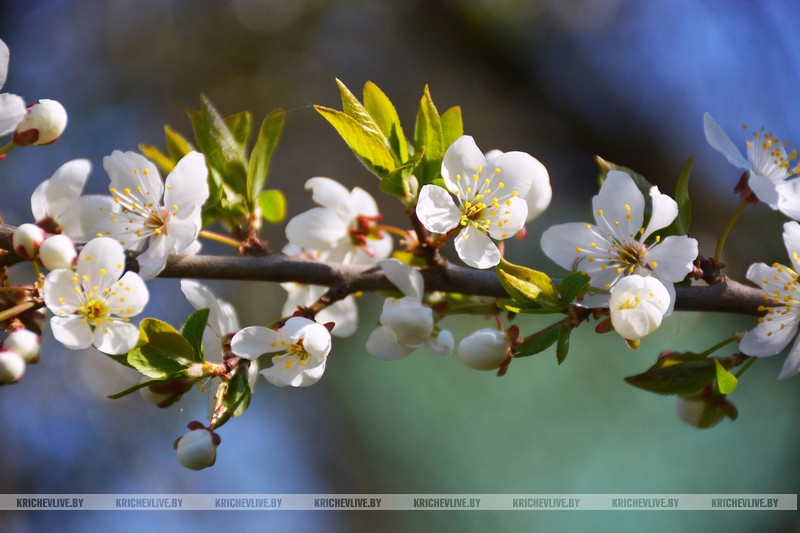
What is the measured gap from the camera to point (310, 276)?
1.85 feet

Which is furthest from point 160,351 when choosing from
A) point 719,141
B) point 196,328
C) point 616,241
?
point 719,141

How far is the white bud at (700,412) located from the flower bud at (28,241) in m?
0.55

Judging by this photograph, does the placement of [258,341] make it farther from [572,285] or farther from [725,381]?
[725,381]

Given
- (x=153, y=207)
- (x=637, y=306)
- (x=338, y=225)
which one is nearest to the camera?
→ (x=637, y=306)

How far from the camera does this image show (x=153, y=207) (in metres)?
0.57

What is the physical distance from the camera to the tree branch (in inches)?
20.9

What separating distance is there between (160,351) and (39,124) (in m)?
0.20

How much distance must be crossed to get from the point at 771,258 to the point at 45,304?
5.00 feet

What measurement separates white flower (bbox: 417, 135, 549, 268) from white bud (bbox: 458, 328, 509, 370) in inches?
2.4

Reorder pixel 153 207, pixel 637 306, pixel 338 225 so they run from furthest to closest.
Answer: pixel 338 225, pixel 153 207, pixel 637 306

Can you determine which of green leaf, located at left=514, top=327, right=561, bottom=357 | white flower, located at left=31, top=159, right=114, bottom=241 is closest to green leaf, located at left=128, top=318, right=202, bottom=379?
white flower, located at left=31, top=159, right=114, bottom=241

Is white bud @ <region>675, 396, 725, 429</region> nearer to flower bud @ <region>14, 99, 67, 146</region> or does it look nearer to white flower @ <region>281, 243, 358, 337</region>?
white flower @ <region>281, 243, 358, 337</region>

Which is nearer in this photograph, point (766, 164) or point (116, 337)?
point (116, 337)

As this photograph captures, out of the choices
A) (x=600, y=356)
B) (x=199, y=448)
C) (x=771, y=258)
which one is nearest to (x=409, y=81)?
(x=600, y=356)
